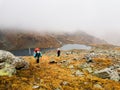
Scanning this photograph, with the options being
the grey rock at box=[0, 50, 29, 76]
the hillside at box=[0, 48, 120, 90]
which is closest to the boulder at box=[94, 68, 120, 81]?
the hillside at box=[0, 48, 120, 90]

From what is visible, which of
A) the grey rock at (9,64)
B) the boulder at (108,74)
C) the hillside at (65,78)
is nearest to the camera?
the hillside at (65,78)

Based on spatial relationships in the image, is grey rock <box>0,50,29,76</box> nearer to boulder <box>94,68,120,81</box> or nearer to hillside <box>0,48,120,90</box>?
hillside <box>0,48,120,90</box>

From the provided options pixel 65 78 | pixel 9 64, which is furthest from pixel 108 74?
pixel 9 64

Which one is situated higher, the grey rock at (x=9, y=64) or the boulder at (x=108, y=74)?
the grey rock at (x=9, y=64)

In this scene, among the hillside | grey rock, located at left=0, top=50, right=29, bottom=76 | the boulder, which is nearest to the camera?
the hillside

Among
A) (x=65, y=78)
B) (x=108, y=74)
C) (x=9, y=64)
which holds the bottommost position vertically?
(x=65, y=78)

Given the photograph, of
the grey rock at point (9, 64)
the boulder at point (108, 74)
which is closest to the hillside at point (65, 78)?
the boulder at point (108, 74)

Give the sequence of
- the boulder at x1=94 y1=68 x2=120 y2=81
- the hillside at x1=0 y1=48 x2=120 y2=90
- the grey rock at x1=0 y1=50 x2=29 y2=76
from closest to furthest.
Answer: the hillside at x1=0 y1=48 x2=120 y2=90 → the grey rock at x1=0 y1=50 x2=29 y2=76 → the boulder at x1=94 y1=68 x2=120 y2=81

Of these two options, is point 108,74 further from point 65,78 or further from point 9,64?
point 9,64

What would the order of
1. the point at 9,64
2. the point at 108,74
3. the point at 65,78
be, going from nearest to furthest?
the point at 65,78
the point at 9,64
the point at 108,74

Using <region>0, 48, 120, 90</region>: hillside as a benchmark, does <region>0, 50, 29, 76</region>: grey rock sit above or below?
above

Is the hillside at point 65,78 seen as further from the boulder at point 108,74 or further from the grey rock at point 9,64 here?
the grey rock at point 9,64

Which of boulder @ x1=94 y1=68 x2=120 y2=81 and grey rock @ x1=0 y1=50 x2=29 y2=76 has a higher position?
grey rock @ x1=0 y1=50 x2=29 y2=76

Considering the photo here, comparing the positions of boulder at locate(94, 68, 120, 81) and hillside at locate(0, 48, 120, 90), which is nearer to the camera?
hillside at locate(0, 48, 120, 90)
